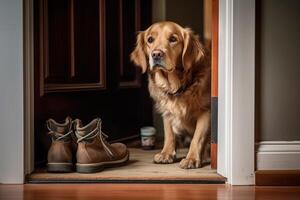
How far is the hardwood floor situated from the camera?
72.4 inches

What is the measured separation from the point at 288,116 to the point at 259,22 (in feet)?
1.17

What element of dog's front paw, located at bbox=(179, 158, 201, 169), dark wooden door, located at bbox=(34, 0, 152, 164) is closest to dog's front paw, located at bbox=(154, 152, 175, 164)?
dog's front paw, located at bbox=(179, 158, 201, 169)

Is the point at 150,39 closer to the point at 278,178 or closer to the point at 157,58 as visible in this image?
the point at 157,58

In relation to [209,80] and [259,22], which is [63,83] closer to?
[209,80]

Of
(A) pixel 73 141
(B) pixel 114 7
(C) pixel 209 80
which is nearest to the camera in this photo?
(A) pixel 73 141

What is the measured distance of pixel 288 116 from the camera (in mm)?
2055

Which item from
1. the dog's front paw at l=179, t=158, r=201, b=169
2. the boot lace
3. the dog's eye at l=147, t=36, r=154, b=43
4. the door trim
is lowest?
the dog's front paw at l=179, t=158, r=201, b=169

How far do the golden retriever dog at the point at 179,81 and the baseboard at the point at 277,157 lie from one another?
0.37m

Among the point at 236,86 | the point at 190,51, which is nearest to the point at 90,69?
the point at 190,51

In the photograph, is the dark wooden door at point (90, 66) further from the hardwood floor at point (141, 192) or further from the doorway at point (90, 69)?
the hardwood floor at point (141, 192)

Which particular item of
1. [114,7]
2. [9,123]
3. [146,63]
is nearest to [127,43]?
[114,7]

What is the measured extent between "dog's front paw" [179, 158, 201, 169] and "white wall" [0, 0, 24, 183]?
64cm

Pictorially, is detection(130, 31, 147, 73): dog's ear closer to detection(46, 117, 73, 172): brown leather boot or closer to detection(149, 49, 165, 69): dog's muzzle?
detection(149, 49, 165, 69): dog's muzzle

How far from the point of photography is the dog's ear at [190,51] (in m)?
2.45
